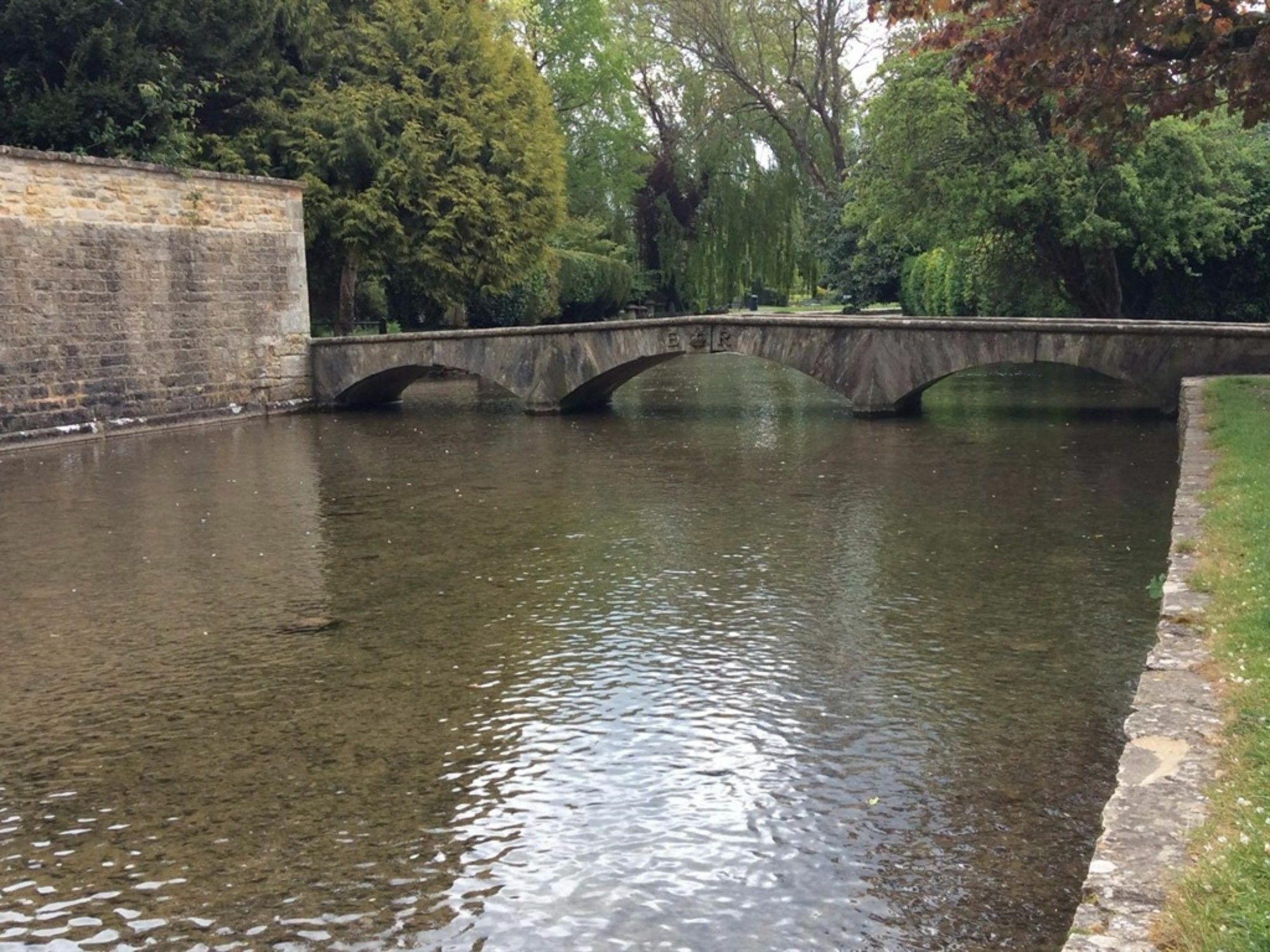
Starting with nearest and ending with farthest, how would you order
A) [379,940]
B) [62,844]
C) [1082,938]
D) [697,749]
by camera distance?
1. [1082,938]
2. [379,940]
3. [62,844]
4. [697,749]

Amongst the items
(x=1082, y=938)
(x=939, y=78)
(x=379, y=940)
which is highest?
(x=939, y=78)

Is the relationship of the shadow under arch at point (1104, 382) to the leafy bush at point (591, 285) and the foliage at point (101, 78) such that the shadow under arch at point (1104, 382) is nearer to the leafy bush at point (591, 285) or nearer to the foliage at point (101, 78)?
the foliage at point (101, 78)

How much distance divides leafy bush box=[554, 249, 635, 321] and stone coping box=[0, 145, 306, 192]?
15.3 metres

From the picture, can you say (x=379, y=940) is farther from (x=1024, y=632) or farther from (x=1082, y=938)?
(x=1024, y=632)

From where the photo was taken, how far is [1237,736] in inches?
180

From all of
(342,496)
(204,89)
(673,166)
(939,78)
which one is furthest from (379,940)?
(673,166)

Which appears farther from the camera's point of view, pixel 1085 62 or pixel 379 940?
pixel 1085 62

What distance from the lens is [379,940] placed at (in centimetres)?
457

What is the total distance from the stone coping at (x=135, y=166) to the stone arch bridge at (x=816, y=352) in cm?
277

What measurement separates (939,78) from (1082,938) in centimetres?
1967

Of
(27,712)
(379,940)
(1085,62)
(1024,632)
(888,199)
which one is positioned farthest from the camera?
(888,199)

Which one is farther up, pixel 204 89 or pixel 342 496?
pixel 204 89

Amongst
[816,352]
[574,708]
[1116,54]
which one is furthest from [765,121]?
[574,708]

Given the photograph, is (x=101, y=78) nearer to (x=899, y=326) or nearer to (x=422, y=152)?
(x=422, y=152)
